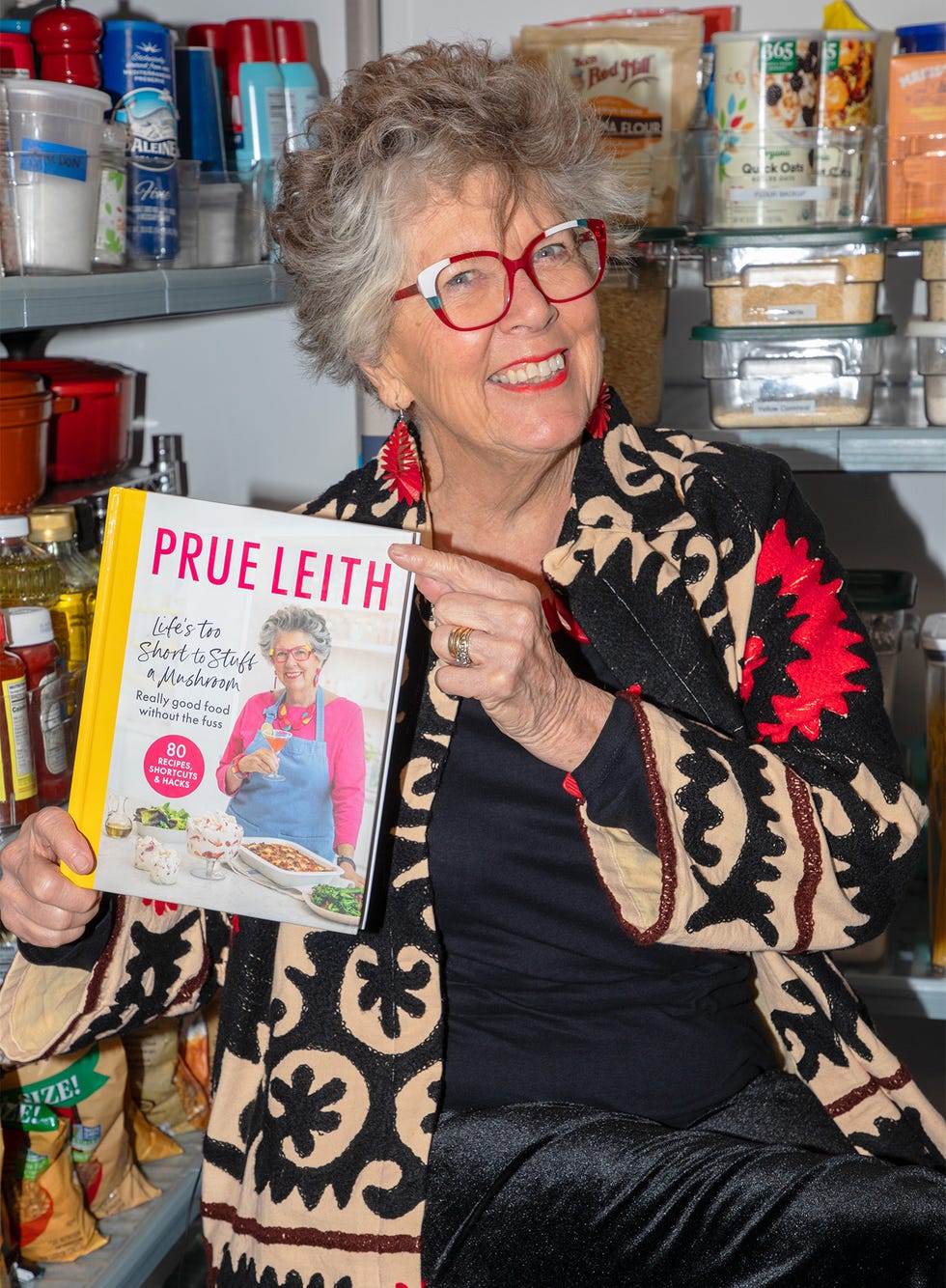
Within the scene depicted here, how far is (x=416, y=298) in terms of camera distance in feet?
4.47

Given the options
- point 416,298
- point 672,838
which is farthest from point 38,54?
point 672,838

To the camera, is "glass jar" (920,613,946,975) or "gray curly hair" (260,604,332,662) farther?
"glass jar" (920,613,946,975)

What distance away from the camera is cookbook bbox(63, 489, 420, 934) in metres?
1.07

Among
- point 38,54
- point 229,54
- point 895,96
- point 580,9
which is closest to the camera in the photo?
point 38,54

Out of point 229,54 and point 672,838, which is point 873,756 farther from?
point 229,54

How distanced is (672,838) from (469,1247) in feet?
1.45

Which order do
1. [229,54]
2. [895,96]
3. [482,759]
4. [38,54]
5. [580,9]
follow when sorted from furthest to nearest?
[580,9], [229,54], [895,96], [38,54], [482,759]

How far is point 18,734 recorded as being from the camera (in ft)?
4.28

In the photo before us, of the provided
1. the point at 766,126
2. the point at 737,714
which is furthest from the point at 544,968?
the point at 766,126

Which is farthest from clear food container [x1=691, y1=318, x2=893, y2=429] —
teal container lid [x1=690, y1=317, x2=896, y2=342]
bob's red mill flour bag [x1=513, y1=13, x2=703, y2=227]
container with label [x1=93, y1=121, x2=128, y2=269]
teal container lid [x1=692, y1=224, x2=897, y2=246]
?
container with label [x1=93, y1=121, x2=128, y2=269]

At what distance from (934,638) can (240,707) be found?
1.06 m

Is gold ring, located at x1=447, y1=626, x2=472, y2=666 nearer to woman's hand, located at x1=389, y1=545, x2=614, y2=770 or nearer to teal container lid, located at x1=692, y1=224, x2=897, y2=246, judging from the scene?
woman's hand, located at x1=389, y1=545, x2=614, y2=770

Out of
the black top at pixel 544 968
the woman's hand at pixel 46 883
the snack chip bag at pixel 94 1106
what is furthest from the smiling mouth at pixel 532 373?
the snack chip bag at pixel 94 1106

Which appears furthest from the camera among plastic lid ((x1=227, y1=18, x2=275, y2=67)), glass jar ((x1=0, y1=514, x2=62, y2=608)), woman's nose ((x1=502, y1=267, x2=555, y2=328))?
plastic lid ((x1=227, y1=18, x2=275, y2=67))
